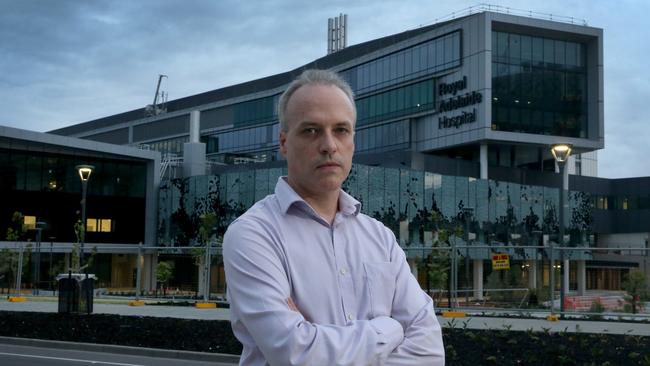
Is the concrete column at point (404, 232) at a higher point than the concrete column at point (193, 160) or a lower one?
lower

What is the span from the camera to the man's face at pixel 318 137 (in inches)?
97.1

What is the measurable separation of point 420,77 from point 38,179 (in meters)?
30.6

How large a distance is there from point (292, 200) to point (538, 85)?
207ft

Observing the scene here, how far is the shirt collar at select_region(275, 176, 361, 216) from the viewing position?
2.45 meters

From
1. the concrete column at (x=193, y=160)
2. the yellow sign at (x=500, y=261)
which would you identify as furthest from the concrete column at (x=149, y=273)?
the concrete column at (x=193, y=160)

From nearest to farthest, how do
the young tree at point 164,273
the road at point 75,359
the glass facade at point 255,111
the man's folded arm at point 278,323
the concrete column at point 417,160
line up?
the man's folded arm at point 278,323
the road at point 75,359
the young tree at point 164,273
the concrete column at point 417,160
the glass facade at point 255,111

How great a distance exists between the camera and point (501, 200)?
2432 inches

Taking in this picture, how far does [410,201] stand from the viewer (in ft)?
186

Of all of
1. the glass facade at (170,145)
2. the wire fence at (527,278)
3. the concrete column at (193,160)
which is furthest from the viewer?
the glass facade at (170,145)

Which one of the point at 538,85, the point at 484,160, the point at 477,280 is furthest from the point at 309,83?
the point at 538,85

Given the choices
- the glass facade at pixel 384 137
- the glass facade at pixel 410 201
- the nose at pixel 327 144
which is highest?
the glass facade at pixel 384 137

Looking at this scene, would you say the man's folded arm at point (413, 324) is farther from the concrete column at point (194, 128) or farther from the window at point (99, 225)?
the concrete column at point (194, 128)

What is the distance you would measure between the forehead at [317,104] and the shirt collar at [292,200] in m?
0.21

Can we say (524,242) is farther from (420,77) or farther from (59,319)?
(59,319)
